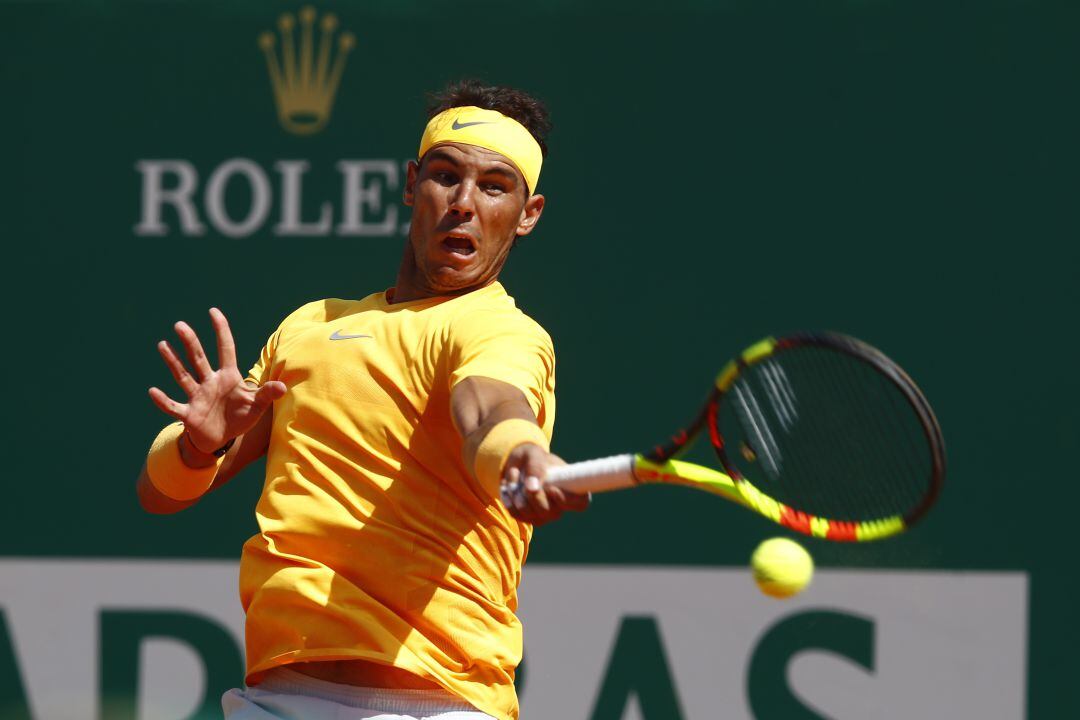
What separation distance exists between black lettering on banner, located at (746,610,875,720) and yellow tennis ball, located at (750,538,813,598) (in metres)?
2.03

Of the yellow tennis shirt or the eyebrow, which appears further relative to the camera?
the eyebrow

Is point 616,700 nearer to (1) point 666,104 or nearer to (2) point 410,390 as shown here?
(1) point 666,104

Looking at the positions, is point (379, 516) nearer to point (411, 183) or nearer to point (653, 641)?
point (411, 183)

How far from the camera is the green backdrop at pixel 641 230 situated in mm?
4605

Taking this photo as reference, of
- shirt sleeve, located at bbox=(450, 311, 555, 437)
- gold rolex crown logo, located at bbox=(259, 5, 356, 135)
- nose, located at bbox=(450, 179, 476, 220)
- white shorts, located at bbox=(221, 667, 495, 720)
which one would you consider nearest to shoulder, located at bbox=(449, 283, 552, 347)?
shirt sleeve, located at bbox=(450, 311, 555, 437)

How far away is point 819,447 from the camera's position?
2.76m

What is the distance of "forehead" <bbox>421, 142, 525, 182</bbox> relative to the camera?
9.59 ft

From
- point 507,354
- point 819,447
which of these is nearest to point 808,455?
point 819,447

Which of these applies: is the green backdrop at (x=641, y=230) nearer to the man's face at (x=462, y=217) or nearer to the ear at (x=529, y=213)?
the ear at (x=529, y=213)

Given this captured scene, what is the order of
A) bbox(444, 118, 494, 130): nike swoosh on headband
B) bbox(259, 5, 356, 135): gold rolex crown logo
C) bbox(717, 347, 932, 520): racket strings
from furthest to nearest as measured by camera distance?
bbox(259, 5, 356, 135): gold rolex crown logo → bbox(444, 118, 494, 130): nike swoosh on headband → bbox(717, 347, 932, 520): racket strings

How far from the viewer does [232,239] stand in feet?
16.1

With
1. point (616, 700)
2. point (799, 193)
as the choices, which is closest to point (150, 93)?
point (799, 193)

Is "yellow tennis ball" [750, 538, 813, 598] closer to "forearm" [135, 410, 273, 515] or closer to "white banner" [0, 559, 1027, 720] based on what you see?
"forearm" [135, 410, 273, 515]

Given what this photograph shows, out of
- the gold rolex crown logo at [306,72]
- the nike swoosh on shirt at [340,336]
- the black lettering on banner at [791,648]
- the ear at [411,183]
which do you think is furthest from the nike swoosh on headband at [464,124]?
the black lettering on banner at [791,648]
